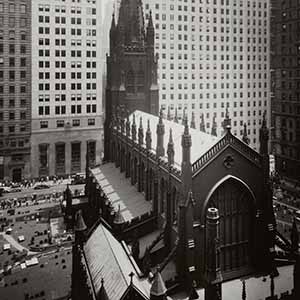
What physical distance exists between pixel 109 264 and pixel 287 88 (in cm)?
7014

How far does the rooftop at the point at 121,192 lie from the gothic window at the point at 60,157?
2831 cm

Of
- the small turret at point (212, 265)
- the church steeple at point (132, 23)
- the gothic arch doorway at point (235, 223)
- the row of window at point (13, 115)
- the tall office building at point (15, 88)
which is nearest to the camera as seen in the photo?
the small turret at point (212, 265)

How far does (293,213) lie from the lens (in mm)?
65375

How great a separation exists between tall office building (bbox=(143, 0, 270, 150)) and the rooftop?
50.7 m

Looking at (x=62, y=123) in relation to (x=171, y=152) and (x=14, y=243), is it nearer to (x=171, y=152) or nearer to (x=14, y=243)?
(x=14, y=243)

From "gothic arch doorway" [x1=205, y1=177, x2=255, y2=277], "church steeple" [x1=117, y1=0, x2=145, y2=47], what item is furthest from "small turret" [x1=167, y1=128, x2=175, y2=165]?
"church steeple" [x1=117, y1=0, x2=145, y2=47]

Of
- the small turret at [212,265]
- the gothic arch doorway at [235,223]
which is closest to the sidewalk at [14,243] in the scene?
the gothic arch doorway at [235,223]

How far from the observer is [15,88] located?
89.8 m

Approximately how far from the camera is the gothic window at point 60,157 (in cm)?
9329

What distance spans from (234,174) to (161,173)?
820cm

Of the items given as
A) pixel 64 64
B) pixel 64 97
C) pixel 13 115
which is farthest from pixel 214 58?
pixel 13 115

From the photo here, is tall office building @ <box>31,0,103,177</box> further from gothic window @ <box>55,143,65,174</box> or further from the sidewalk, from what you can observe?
the sidewalk

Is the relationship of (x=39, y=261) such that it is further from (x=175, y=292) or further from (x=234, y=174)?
(x=234, y=174)

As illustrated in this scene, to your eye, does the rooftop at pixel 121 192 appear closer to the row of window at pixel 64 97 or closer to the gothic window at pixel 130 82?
the gothic window at pixel 130 82
